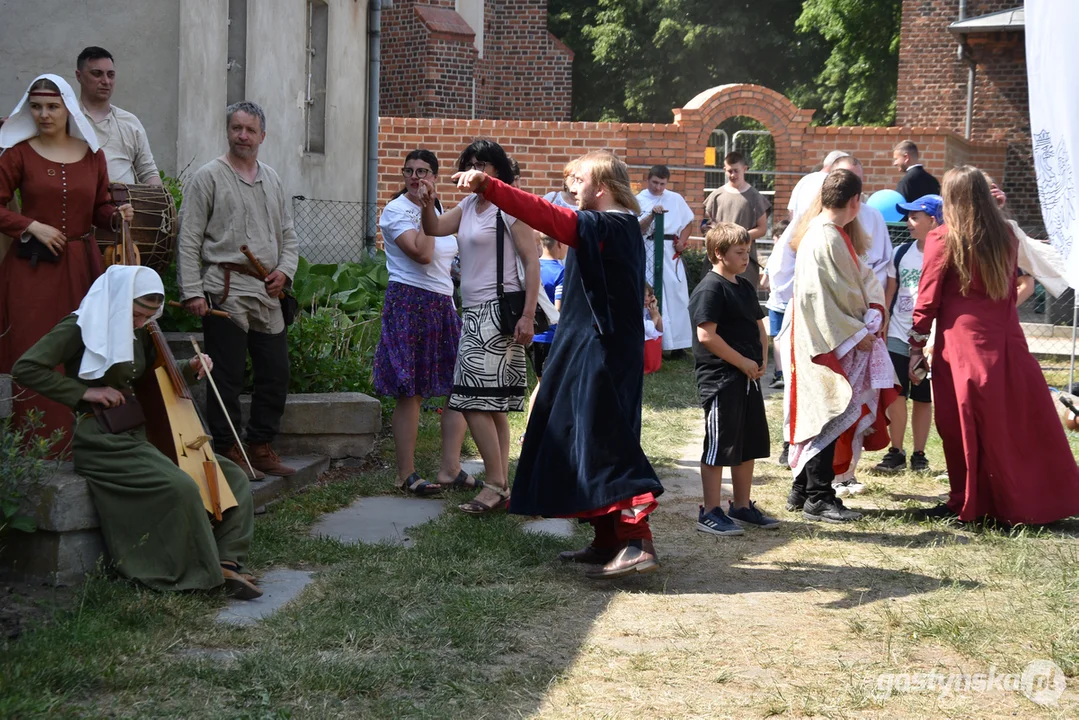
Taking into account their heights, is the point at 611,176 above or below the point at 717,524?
above

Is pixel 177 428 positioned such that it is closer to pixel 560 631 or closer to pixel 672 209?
pixel 560 631

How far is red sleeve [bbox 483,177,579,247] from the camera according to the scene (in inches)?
187

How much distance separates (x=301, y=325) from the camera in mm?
7703

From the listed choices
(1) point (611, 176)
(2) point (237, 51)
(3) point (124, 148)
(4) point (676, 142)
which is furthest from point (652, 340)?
(4) point (676, 142)

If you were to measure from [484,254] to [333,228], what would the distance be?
8268mm

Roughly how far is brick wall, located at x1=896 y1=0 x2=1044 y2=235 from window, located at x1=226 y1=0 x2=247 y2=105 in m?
16.9

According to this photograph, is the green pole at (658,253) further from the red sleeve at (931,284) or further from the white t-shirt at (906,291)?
the red sleeve at (931,284)

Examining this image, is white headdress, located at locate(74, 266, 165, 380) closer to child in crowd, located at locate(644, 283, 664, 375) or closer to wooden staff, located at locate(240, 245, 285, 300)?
wooden staff, located at locate(240, 245, 285, 300)

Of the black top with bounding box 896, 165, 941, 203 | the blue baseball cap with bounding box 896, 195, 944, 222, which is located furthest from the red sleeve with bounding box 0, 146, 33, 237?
the black top with bounding box 896, 165, 941, 203

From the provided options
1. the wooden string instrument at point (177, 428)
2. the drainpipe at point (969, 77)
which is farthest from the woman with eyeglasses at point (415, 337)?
the drainpipe at point (969, 77)

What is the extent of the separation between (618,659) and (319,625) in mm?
1072

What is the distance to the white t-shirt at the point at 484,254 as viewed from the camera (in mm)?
6164

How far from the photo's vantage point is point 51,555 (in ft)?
15.2

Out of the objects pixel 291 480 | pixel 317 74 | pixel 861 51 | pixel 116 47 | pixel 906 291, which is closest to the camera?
pixel 291 480
